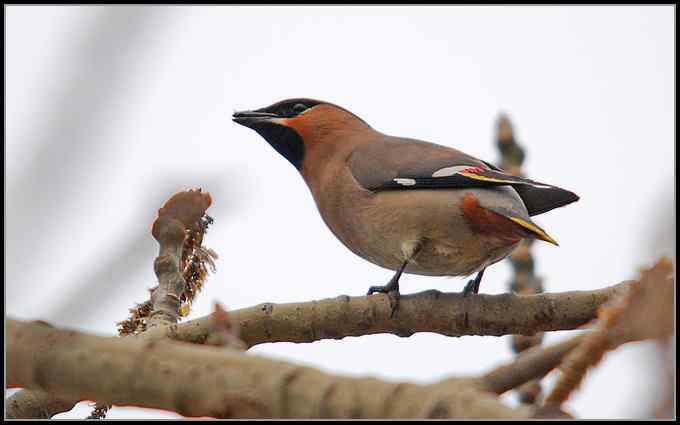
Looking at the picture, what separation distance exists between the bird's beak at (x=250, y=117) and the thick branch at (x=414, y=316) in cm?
238

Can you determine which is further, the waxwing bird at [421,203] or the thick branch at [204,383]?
the waxwing bird at [421,203]

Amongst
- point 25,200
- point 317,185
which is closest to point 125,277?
point 25,200

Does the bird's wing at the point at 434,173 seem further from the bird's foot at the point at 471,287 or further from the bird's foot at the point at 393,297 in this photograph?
the bird's foot at the point at 393,297

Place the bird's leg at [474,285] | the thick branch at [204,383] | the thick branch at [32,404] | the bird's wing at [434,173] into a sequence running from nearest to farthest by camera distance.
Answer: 1. the thick branch at [204,383]
2. the thick branch at [32,404]
3. the bird's leg at [474,285]
4. the bird's wing at [434,173]

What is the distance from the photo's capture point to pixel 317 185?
6.13m

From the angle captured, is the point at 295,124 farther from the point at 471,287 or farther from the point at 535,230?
the point at 535,230

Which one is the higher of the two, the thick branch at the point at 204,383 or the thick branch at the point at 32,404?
the thick branch at the point at 204,383

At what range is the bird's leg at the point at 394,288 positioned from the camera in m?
4.48

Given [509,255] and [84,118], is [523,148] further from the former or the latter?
[84,118]

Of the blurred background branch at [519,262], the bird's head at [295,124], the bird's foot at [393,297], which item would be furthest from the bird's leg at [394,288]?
the bird's head at [295,124]

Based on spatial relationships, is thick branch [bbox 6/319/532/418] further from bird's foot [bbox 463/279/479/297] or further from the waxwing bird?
bird's foot [bbox 463/279/479/297]

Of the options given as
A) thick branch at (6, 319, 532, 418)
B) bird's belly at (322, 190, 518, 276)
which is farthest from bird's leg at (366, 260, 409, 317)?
thick branch at (6, 319, 532, 418)

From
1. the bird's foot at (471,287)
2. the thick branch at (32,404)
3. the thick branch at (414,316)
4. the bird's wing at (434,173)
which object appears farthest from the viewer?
the bird's wing at (434,173)

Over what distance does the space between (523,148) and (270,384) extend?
185 inches
